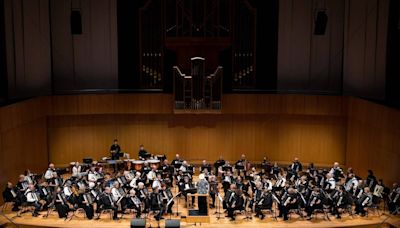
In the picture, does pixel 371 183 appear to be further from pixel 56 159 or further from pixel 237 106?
pixel 56 159

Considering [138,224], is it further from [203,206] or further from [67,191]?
[67,191]

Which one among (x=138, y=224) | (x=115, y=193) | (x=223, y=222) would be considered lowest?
(x=223, y=222)

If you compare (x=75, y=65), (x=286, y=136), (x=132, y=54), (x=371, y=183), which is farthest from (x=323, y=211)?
(x=75, y=65)

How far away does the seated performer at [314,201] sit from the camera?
11.8 metres

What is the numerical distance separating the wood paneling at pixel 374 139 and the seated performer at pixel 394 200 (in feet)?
2.55

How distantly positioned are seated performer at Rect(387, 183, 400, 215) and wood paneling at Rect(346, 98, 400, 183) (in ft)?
2.55

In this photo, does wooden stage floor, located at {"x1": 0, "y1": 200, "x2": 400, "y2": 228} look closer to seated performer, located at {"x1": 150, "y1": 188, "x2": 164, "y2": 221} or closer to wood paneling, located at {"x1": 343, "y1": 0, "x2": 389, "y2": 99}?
seated performer, located at {"x1": 150, "y1": 188, "x2": 164, "y2": 221}

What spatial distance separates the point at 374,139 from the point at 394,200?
8.07ft

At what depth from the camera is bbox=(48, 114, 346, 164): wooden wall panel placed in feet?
54.5

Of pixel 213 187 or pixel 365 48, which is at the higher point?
pixel 365 48

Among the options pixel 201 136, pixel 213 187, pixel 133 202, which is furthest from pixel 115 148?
pixel 213 187

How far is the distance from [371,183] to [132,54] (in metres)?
8.56

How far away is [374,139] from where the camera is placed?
1405cm

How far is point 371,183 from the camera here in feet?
41.7
